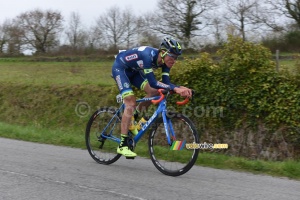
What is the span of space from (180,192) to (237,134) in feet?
16.7

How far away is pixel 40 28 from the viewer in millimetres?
53750

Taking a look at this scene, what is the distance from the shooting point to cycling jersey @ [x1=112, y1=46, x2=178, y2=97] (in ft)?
20.2

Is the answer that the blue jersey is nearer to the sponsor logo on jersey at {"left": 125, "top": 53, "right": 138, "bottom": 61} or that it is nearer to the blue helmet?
the sponsor logo on jersey at {"left": 125, "top": 53, "right": 138, "bottom": 61}

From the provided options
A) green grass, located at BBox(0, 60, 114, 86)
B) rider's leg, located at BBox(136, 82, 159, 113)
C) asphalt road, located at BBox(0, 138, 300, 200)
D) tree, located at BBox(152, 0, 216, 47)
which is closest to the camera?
asphalt road, located at BBox(0, 138, 300, 200)

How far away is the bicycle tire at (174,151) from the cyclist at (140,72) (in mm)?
381

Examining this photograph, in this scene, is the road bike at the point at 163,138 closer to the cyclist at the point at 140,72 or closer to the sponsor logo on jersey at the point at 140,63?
the cyclist at the point at 140,72

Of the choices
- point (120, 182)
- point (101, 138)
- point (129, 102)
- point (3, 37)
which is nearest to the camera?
point (120, 182)

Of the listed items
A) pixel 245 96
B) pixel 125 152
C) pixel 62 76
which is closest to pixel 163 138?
pixel 125 152

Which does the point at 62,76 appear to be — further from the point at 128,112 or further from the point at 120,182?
the point at 120,182

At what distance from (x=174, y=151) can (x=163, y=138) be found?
10.8 inches

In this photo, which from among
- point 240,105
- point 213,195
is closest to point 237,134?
point 240,105

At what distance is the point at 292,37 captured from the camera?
29.8 m

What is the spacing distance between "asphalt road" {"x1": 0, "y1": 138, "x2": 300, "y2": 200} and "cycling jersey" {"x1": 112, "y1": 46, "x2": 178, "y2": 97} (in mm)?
1366

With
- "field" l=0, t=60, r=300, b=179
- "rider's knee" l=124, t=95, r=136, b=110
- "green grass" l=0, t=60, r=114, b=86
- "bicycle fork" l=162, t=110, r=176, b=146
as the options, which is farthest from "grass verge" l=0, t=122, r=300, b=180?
"green grass" l=0, t=60, r=114, b=86
